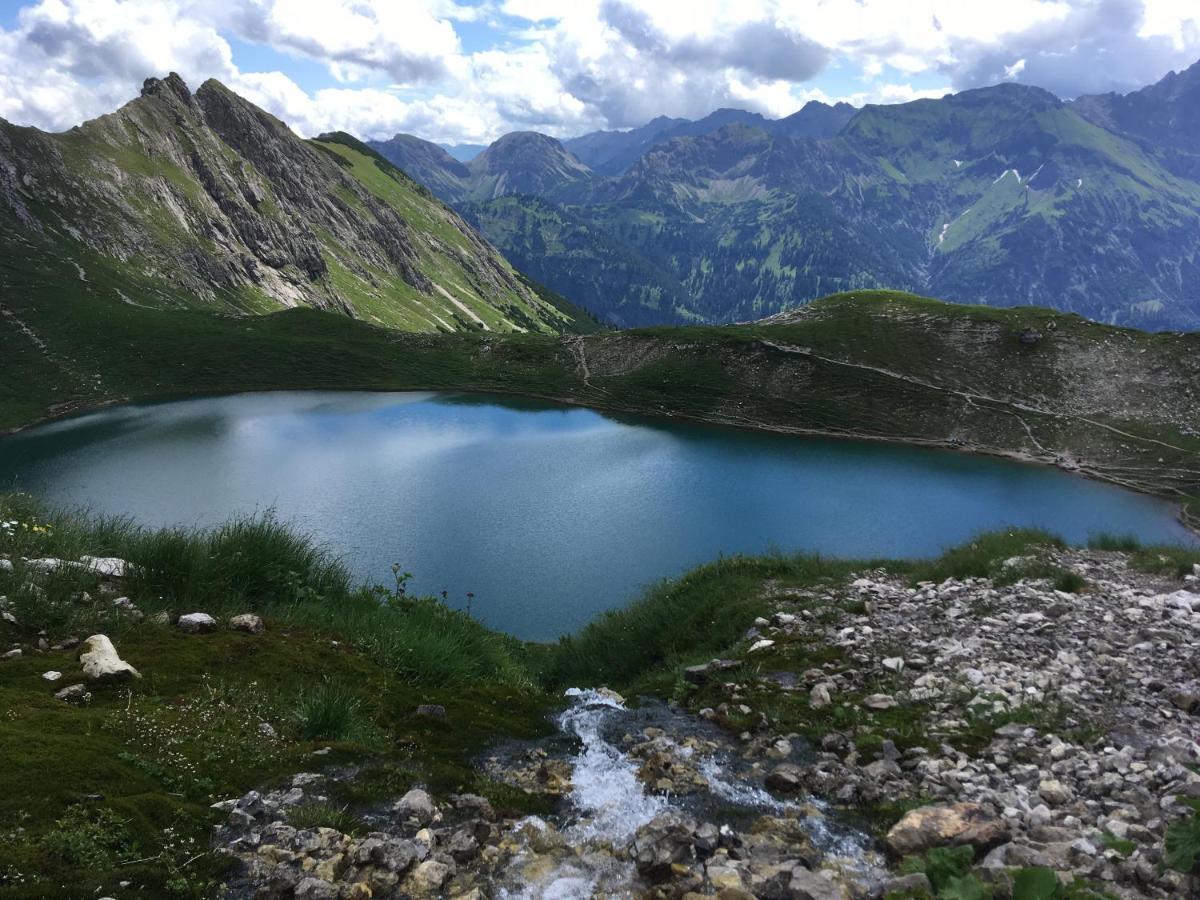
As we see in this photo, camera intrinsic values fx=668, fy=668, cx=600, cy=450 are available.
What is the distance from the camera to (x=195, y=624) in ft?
35.4

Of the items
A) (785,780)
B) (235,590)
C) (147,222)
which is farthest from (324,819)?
(147,222)

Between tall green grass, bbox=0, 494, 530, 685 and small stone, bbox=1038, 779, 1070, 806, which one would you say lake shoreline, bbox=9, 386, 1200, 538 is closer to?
small stone, bbox=1038, 779, 1070, 806

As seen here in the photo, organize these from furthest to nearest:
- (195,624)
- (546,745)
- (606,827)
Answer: (195,624) → (546,745) → (606,827)

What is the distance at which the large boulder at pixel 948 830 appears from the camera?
21.8 ft

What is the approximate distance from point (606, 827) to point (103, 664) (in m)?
6.80

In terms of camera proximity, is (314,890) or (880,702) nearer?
(314,890)

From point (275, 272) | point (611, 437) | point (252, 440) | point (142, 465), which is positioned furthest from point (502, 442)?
point (275, 272)

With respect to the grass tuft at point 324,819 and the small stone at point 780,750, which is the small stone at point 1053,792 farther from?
the grass tuft at point 324,819

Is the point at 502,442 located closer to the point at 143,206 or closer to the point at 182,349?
the point at 182,349

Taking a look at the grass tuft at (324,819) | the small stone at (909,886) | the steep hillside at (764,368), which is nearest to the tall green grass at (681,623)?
the small stone at (909,886)

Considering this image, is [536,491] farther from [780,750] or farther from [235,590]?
[780,750]

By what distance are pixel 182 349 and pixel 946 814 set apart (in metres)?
147

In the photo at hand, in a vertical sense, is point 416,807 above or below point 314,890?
below

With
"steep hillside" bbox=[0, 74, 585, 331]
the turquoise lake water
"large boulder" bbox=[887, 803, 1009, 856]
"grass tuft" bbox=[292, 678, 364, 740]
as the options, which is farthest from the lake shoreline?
"grass tuft" bbox=[292, 678, 364, 740]
